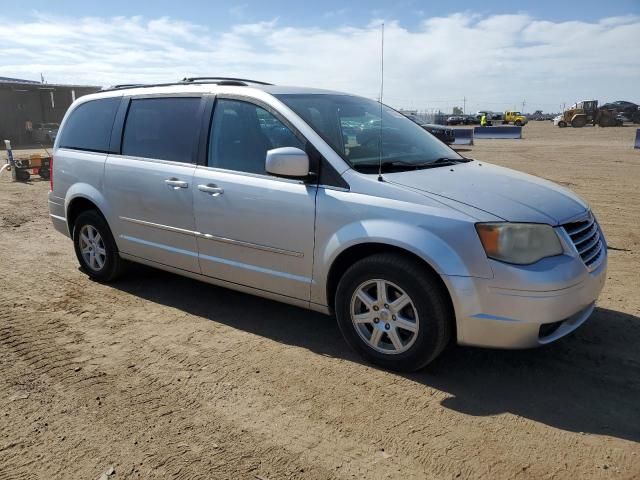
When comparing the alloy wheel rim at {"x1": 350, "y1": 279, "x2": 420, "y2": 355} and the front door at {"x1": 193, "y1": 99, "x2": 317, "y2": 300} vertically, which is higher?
the front door at {"x1": 193, "y1": 99, "x2": 317, "y2": 300}

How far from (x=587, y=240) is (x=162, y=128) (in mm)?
3398

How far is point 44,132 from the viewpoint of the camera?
32031 millimetres

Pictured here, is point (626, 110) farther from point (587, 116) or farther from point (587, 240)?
point (587, 240)

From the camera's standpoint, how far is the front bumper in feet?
9.66

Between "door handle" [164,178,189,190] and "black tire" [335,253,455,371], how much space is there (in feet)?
5.13

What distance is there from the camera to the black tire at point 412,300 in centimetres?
312

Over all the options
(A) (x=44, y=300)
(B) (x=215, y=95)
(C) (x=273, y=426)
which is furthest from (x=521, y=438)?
(A) (x=44, y=300)

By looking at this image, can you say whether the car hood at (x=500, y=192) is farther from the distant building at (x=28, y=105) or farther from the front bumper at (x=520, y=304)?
the distant building at (x=28, y=105)

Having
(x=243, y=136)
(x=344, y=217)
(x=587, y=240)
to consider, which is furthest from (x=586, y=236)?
(x=243, y=136)

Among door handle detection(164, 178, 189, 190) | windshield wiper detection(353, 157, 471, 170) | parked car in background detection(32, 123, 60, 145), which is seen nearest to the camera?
windshield wiper detection(353, 157, 471, 170)

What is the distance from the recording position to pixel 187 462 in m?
2.59

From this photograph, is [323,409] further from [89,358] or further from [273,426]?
[89,358]

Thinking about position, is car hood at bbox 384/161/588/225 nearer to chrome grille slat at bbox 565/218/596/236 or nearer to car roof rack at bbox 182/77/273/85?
→ chrome grille slat at bbox 565/218/596/236

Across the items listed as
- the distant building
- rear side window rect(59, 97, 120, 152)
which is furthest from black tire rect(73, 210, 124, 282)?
the distant building
